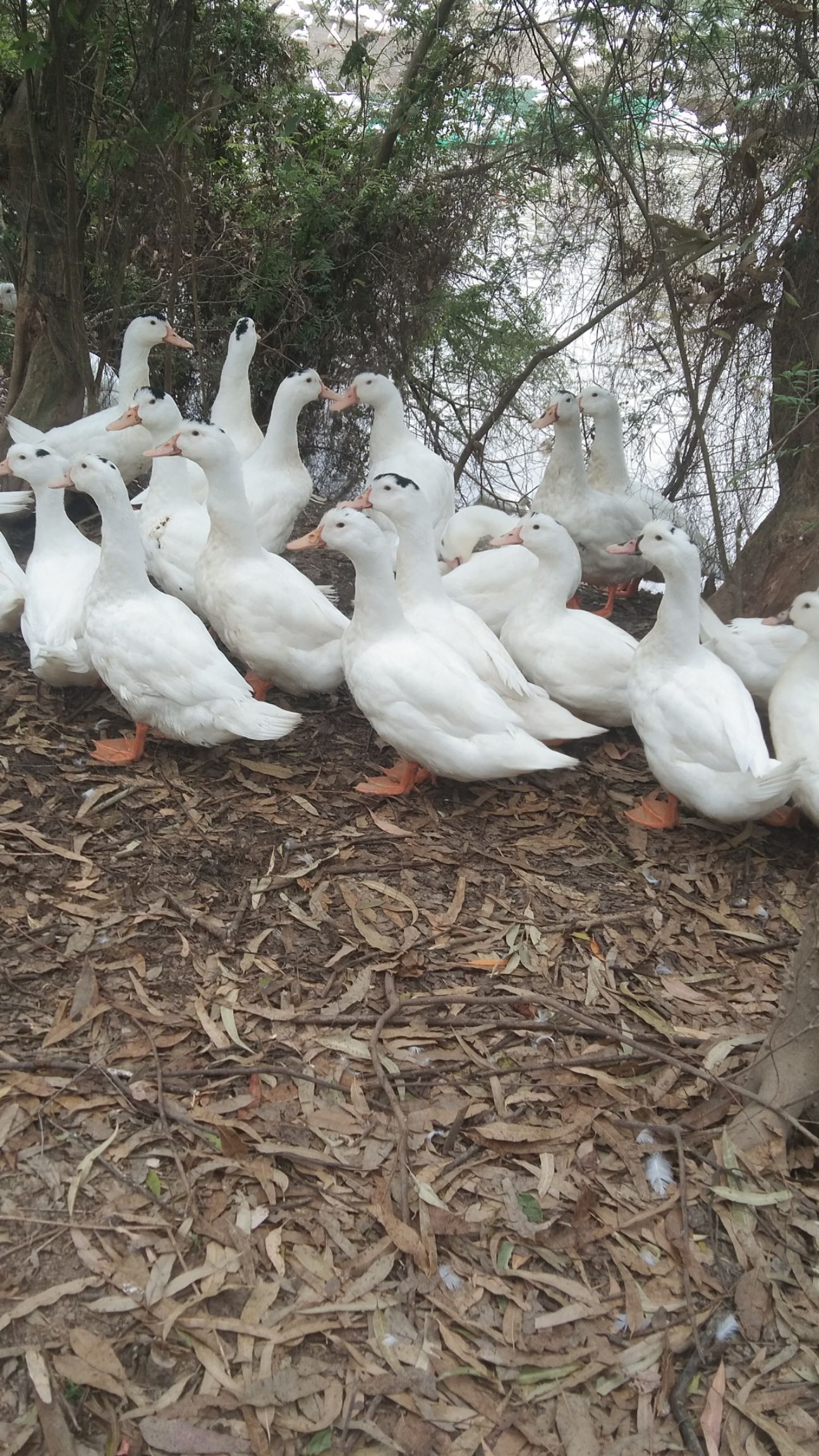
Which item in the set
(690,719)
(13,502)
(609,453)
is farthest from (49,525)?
(609,453)

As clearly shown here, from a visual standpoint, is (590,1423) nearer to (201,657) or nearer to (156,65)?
(201,657)

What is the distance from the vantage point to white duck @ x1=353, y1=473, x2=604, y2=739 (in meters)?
3.85

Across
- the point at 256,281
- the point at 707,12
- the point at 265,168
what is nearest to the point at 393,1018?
the point at 707,12

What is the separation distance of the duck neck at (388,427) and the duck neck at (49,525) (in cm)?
176

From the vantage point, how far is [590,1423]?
1867 mm

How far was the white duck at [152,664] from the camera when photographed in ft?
11.7

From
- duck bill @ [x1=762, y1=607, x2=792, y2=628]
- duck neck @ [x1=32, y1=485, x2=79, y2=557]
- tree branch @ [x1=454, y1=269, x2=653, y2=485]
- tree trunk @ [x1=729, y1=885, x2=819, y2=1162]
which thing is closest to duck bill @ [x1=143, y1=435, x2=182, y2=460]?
duck neck @ [x1=32, y1=485, x2=79, y2=557]

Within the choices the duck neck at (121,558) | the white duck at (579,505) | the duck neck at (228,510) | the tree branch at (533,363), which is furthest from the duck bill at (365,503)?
the tree branch at (533,363)

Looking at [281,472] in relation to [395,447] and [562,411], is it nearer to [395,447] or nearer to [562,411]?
[395,447]

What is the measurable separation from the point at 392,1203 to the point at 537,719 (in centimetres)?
201

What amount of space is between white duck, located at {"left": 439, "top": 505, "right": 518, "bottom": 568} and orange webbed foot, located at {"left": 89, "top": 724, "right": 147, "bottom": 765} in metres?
2.13

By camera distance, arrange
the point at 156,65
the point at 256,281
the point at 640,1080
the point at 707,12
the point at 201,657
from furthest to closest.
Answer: the point at 256,281 → the point at 156,65 → the point at 707,12 → the point at 201,657 → the point at 640,1080

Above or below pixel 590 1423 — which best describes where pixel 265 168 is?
above

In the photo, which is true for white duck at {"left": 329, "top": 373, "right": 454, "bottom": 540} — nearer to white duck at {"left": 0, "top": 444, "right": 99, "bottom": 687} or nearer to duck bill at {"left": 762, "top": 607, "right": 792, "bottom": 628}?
white duck at {"left": 0, "top": 444, "right": 99, "bottom": 687}
